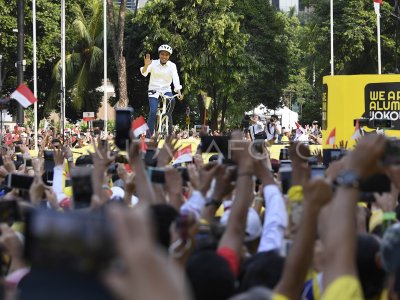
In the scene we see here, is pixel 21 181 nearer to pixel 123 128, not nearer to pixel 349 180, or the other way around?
pixel 123 128

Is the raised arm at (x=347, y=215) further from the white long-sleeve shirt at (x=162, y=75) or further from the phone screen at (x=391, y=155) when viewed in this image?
the white long-sleeve shirt at (x=162, y=75)

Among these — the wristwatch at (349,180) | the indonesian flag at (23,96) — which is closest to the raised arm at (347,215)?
the wristwatch at (349,180)

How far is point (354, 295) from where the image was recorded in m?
3.41

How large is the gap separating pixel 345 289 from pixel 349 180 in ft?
1.23

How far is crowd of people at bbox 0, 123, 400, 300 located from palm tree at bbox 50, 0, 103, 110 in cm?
4978

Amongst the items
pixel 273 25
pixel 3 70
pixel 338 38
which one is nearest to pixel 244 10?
pixel 273 25

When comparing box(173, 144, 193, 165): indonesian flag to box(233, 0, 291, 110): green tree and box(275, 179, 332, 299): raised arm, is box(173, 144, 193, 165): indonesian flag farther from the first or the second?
box(233, 0, 291, 110): green tree

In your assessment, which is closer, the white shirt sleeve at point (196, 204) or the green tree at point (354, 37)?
the white shirt sleeve at point (196, 204)

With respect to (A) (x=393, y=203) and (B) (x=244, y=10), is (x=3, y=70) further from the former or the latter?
(A) (x=393, y=203)

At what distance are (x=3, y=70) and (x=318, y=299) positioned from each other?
5131 cm

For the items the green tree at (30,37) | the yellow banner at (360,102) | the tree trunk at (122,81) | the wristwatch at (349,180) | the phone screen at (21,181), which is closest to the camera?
the wristwatch at (349,180)

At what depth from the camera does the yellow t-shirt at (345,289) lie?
11.1 feet

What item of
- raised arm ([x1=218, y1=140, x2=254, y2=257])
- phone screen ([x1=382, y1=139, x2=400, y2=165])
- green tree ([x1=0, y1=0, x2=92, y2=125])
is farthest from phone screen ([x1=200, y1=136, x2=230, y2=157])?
green tree ([x1=0, y1=0, x2=92, y2=125])

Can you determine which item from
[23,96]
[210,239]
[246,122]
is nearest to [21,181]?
[210,239]
